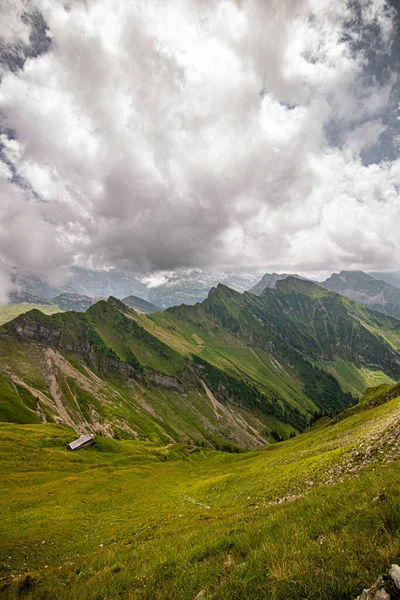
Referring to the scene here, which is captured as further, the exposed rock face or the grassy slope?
the grassy slope

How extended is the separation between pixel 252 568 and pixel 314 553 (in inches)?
71.0

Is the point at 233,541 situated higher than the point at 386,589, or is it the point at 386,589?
the point at 386,589

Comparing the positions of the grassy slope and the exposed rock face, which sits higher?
the exposed rock face

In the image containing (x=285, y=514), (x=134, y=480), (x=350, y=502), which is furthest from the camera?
(x=134, y=480)

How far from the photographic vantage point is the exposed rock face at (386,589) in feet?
12.6

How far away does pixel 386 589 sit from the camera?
3.97 metres

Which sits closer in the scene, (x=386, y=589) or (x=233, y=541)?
(x=386, y=589)

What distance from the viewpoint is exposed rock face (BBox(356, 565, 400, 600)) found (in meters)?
3.83

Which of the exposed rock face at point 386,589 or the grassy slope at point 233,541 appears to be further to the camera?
the grassy slope at point 233,541

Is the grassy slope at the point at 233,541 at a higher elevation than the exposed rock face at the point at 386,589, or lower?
lower

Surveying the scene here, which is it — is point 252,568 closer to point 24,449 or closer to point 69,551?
point 69,551

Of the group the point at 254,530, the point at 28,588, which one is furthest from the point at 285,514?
the point at 28,588

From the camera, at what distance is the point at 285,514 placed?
34.9ft

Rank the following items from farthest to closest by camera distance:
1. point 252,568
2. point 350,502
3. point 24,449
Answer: point 24,449
point 350,502
point 252,568
